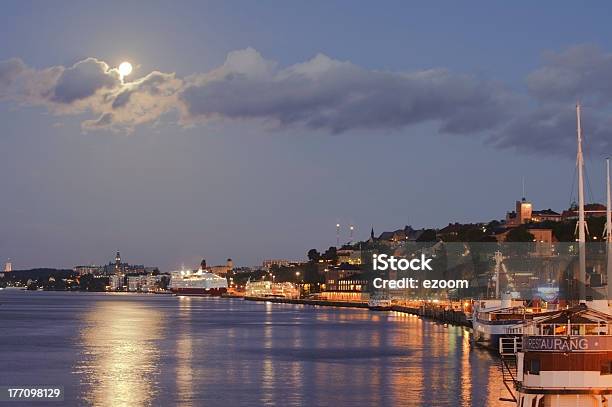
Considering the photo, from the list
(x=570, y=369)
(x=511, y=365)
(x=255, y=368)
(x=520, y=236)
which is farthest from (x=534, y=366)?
(x=520, y=236)

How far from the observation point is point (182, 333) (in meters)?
103

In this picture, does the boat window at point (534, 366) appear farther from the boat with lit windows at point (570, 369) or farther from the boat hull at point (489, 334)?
the boat hull at point (489, 334)

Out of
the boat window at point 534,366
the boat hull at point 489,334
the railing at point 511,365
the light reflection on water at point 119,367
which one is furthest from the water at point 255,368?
the boat window at point 534,366

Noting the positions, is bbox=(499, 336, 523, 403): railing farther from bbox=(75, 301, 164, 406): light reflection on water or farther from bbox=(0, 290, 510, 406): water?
bbox=(75, 301, 164, 406): light reflection on water

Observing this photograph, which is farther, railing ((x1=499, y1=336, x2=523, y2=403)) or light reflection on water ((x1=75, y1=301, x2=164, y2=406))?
light reflection on water ((x1=75, y1=301, x2=164, y2=406))

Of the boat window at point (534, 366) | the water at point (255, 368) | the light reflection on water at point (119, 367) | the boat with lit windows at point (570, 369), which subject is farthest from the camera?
the light reflection on water at point (119, 367)

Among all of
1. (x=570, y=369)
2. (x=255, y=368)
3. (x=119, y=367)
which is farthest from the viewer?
(x=255, y=368)

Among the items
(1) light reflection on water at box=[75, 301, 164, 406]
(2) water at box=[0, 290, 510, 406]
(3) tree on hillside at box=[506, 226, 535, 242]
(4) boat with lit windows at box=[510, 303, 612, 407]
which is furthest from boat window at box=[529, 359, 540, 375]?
(3) tree on hillside at box=[506, 226, 535, 242]

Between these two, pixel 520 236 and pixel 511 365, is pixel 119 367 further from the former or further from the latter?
pixel 520 236

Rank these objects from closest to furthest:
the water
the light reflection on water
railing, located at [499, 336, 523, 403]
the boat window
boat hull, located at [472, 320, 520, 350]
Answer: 1. the boat window
2. railing, located at [499, 336, 523, 403]
3. the water
4. the light reflection on water
5. boat hull, located at [472, 320, 520, 350]

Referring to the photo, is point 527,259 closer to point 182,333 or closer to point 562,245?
point 562,245

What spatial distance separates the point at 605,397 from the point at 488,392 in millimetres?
19332

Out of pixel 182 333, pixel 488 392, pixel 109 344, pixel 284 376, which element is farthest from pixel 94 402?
pixel 182 333

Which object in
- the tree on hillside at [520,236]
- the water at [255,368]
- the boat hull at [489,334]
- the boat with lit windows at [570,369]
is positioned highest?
the tree on hillside at [520,236]
